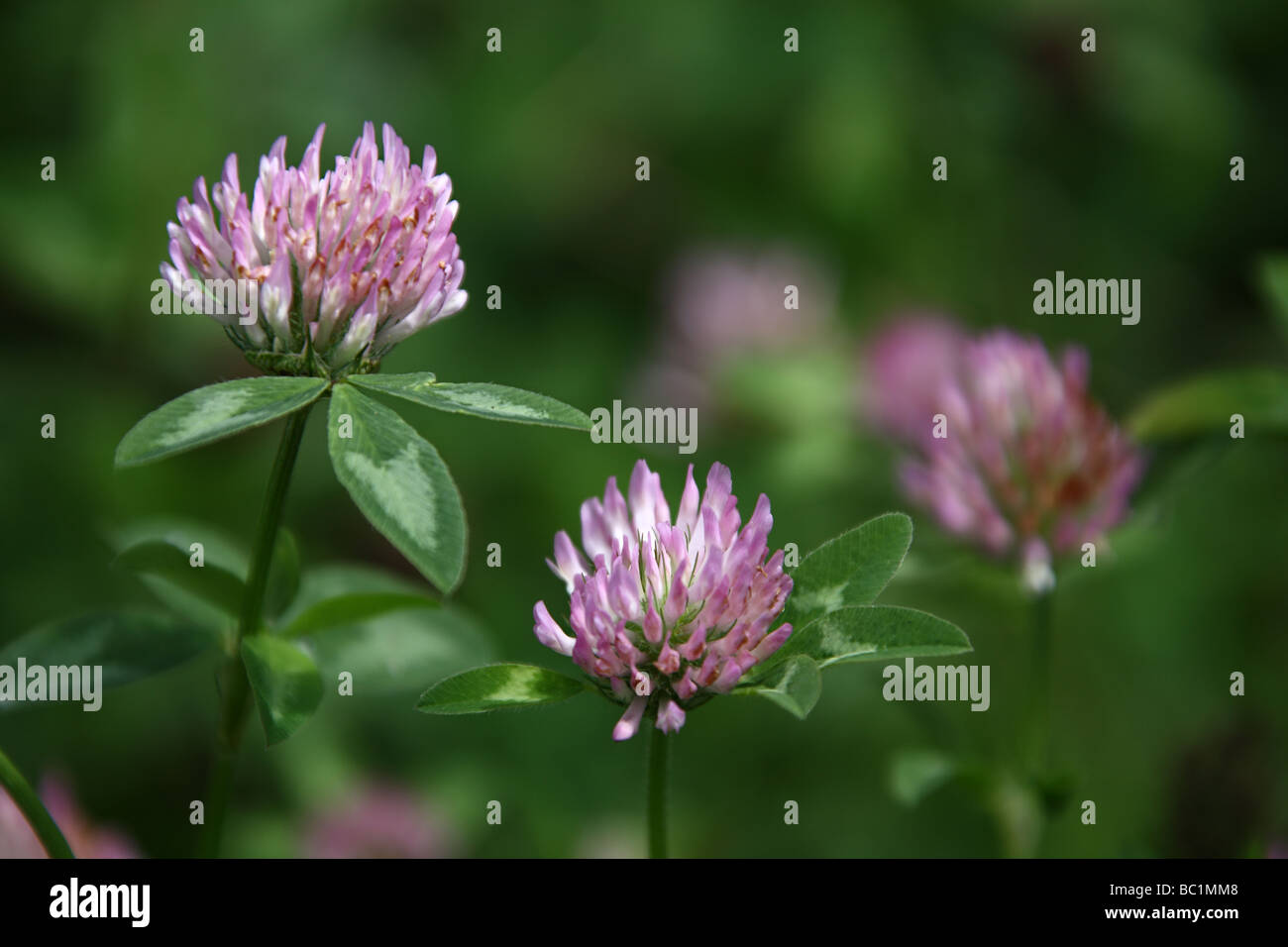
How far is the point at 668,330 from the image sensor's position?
5113 mm

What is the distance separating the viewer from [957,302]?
16.5 ft

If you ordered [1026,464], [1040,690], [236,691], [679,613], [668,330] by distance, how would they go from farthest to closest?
[668,330]
[1026,464]
[1040,690]
[236,691]
[679,613]

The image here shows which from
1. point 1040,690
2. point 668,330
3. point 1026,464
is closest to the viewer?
point 1040,690

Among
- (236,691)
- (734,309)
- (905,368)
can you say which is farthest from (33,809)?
(734,309)

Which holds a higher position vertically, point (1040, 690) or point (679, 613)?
point (679, 613)

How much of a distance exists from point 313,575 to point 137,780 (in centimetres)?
179

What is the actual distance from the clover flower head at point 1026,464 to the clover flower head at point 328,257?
1151 millimetres

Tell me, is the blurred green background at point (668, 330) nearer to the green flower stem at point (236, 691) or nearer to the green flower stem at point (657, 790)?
the green flower stem at point (657, 790)

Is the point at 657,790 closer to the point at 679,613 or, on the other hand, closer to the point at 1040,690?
the point at 679,613

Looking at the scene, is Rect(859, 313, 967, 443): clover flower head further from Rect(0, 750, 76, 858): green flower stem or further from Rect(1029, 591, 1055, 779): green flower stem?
Rect(0, 750, 76, 858): green flower stem

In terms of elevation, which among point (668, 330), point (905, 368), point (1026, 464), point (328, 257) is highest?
point (668, 330)

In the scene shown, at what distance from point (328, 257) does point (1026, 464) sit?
134cm
